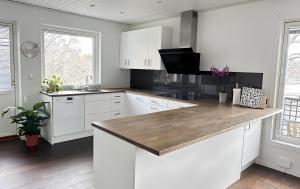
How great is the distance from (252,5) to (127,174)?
2990 mm

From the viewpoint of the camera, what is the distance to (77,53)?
4.62 meters

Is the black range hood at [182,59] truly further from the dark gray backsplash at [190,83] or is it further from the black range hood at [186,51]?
the dark gray backsplash at [190,83]

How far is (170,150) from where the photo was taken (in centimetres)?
141

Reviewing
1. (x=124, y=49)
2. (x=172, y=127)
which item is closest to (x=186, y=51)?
(x=124, y=49)

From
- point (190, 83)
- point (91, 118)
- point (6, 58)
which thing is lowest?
point (91, 118)

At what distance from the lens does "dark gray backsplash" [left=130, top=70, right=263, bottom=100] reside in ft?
10.9

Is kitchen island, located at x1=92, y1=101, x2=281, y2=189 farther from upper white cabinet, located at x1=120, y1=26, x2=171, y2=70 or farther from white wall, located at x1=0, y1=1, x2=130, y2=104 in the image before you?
white wall, located at x1=0, y1=1, x2=130, y2=104

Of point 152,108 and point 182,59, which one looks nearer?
point 182,59

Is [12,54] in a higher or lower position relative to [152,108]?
higher

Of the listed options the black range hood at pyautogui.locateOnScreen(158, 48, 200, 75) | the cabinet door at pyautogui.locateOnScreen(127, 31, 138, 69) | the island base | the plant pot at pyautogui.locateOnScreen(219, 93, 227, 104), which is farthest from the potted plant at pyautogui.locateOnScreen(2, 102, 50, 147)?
the plant pot at pyautogui.locateOnScreen(219, 93, 227, 104)

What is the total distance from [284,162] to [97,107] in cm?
324

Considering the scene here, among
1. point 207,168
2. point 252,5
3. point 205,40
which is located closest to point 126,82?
point 205,40

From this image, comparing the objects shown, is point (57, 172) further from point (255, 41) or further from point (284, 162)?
point (255, 41)

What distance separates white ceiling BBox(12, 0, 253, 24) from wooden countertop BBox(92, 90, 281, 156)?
1783 mm
